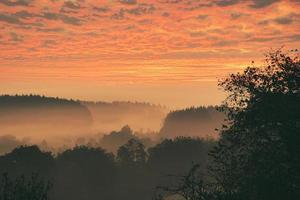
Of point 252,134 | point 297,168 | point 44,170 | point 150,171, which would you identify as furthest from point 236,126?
point 150,171

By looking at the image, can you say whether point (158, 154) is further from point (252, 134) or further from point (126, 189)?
point (252, 134)

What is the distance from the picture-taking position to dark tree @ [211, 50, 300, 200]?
27109 mm

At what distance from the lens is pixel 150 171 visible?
4803 inches

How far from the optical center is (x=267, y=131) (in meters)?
30.2

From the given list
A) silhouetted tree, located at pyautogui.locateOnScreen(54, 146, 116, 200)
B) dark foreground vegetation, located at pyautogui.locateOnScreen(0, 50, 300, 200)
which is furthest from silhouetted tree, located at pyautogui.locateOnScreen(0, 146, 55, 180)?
dark foreground vegetation, located at pyautogui.locateOnScreen(0, 50, 300, 200)

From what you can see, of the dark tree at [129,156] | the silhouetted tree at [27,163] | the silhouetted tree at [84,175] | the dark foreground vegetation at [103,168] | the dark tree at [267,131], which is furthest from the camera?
the dark tree at [129,156]

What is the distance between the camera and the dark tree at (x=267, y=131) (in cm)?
2711

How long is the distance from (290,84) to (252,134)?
167 inches

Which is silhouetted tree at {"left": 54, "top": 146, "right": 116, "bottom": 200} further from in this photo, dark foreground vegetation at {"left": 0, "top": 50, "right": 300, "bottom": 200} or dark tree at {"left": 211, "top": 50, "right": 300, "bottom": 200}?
dark tree at {"left": 211, "top": 50, "right": 300, "bottom": 200}

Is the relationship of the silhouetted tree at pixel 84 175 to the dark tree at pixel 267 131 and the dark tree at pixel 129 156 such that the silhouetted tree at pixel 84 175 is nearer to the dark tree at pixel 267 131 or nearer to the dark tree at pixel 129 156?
the dark tree at pixel 129 156

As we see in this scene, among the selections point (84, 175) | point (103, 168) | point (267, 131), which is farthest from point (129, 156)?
point (267, 131)

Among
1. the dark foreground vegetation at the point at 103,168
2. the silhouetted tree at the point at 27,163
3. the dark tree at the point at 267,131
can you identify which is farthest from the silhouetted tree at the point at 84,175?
the dark tree at the point at 267,131

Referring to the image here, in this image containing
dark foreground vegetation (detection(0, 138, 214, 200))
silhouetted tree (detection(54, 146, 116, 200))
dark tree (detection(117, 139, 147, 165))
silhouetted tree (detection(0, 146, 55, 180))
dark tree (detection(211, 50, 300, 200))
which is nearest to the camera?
dark tree (detection(211, 50, 300, 200))

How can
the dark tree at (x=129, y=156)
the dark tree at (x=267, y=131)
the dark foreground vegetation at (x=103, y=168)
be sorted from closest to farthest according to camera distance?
the dark tree at (x=267, y=131) < the dark foreground vegetation at (x=103, y=168) < the dark tree at (x=129, y=156)
